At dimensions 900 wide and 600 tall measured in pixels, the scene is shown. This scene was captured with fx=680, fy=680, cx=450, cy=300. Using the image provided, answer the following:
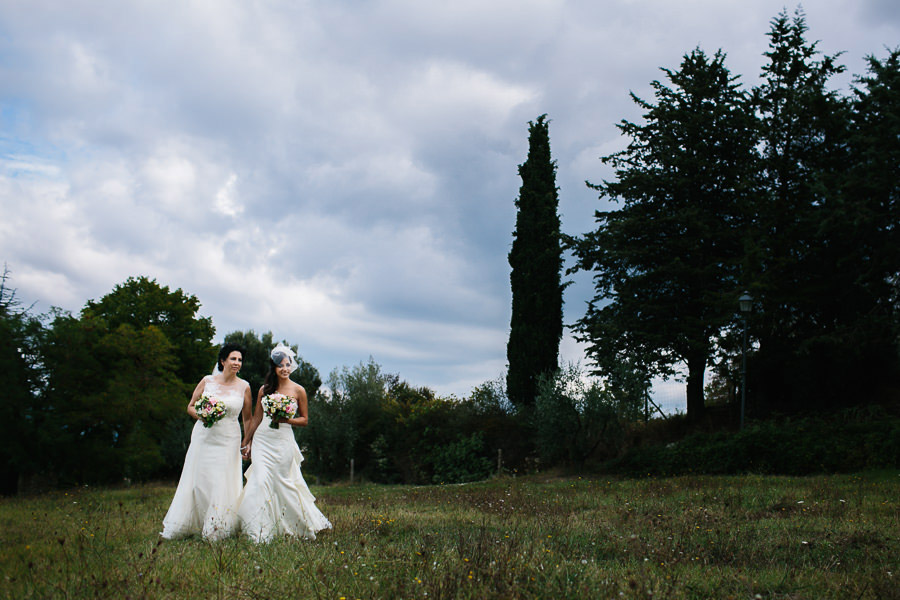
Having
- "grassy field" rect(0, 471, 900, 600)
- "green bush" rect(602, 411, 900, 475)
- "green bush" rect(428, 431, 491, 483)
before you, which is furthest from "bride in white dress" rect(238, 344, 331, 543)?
"green bush" rect(428, 431, 491, 483)

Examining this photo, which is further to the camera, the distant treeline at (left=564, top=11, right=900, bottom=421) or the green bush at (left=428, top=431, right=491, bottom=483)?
the green bush at (left=428, top=431, right=491, bottom=483)

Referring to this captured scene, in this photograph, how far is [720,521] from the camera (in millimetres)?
9266

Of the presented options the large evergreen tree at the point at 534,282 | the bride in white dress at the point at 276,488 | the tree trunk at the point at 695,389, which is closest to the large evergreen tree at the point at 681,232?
the tree trunk at the point at 695,389

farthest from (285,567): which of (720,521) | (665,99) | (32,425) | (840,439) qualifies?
(665,99)

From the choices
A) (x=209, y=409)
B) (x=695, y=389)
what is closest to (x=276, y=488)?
(x=209, y=409)

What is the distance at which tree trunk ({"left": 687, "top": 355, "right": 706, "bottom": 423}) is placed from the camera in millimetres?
28422

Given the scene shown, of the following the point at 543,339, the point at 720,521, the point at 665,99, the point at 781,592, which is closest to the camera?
the point at 781,592

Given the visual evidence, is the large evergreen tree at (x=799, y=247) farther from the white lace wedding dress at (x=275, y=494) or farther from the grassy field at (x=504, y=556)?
the white lace wedding dress at (x=275, y=494)

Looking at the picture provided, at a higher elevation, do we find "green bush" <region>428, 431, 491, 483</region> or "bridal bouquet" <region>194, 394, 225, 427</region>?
"bridal bouquet" <region>194, 394, 225, 427</region>

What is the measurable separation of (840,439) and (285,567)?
19499 mm

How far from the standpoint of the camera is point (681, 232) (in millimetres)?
28953

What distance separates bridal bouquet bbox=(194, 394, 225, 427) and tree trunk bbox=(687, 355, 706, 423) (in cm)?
2326

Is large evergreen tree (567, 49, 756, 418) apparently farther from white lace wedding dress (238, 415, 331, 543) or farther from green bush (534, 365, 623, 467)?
white lace wedding dress (238, 415, 331, 543)

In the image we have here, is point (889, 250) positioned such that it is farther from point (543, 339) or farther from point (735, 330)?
point (543, 339)
